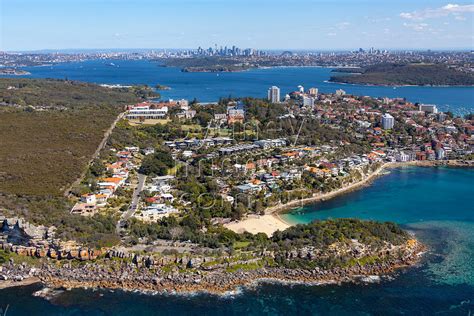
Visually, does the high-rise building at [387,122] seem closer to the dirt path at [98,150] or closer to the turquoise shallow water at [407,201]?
the turquoise shallow water at [407,201]

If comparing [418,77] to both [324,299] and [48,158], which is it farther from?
[324,299]

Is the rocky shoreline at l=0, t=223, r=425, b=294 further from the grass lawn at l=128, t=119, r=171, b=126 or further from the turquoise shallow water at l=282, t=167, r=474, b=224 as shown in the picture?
the grass lawn at l=128, t=119, r=171, b=126

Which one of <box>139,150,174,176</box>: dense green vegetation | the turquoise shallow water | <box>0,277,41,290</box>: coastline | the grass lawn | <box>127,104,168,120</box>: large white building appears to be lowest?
<box>0,277,41,290</box>: coastline

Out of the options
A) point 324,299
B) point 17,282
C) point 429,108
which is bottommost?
point 324,299

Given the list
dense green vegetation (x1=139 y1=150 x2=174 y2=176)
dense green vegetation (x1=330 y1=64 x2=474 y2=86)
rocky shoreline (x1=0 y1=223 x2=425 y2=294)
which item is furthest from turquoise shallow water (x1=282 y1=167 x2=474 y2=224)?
dense green vegetation (x1=330 y1=64 x2=474 y2=86)

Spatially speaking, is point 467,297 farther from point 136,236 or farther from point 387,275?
point 136,236

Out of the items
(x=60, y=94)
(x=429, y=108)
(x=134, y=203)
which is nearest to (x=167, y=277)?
(x=134, y=203)
